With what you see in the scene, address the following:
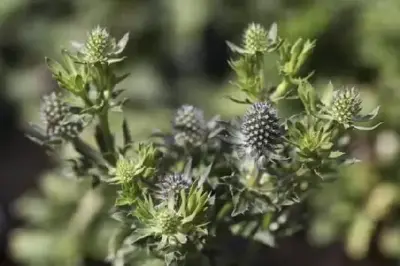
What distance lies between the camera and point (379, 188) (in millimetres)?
1938

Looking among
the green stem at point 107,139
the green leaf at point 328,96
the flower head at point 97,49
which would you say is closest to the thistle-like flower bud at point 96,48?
the flower head at point 97,49

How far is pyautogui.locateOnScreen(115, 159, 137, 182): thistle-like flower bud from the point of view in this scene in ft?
3.92

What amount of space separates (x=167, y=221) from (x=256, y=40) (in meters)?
0.31

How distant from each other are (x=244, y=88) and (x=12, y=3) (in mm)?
1167

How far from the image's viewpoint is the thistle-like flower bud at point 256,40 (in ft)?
4.09

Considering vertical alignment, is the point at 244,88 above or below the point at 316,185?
above

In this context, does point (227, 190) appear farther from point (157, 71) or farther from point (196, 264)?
point (157, 71)

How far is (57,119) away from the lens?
4.31ft

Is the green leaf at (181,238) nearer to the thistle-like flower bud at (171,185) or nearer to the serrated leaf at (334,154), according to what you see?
the thistle-like flower bud at (171,185)

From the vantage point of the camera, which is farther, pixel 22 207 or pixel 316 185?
pixel 22 207

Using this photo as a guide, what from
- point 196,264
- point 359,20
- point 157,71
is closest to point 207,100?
point 157,71

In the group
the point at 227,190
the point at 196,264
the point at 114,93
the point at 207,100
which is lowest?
the point at 196,264

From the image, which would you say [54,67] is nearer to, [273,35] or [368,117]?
[273,35]

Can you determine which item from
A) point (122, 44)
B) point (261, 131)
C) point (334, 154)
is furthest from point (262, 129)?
point (122, 44)
